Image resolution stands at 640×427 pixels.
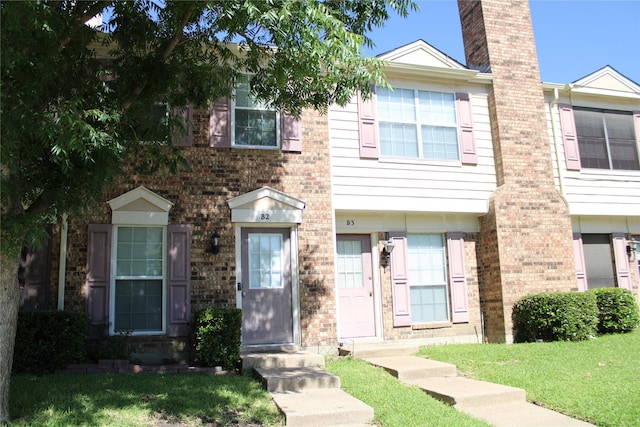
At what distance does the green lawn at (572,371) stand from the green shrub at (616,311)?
0.96 ft

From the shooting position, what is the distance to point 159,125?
683 centimetres

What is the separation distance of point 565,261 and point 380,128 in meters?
4.83

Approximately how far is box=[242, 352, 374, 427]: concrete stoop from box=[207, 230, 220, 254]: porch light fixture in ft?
6.41

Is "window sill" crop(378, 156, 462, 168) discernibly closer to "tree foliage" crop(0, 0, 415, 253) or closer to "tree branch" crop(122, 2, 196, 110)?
"tree foliage" crop(0, 0, 415, 253)

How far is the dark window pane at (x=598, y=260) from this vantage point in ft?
41.0

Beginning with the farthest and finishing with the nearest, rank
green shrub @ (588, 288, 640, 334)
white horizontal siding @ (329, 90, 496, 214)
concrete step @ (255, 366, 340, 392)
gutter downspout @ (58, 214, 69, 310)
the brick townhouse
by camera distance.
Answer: green shrub @ (588, 288, 640, 334) → white horizontal siding @ (329, 90, 496, 214) → the brick townhouse → gutter downspout @ (58, 214, 69, 310) → concrete step @ (255, 366, 340, 392)

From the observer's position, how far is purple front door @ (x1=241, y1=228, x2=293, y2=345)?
9469mm

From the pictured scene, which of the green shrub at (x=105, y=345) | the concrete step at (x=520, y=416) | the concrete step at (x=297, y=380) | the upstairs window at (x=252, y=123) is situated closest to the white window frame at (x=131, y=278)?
the green shrub at (x=105, y=345)

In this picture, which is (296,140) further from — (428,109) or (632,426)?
(632,426)

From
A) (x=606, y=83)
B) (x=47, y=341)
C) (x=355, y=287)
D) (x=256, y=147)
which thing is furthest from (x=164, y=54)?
(x=606, y=83)

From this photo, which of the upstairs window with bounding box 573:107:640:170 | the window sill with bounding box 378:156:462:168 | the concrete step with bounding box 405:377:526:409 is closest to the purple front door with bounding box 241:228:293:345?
the window sill with bounding box 378:156:462:168

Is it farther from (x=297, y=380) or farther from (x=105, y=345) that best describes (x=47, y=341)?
(x=297, y=380)

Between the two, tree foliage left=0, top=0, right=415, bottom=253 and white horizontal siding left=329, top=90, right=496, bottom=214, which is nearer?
tree foliage left=0, top=0, right=415, bottom=253

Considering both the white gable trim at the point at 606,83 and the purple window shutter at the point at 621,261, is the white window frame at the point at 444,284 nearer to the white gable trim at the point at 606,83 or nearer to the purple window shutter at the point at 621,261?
the purple window shutter at the point at 621,261
